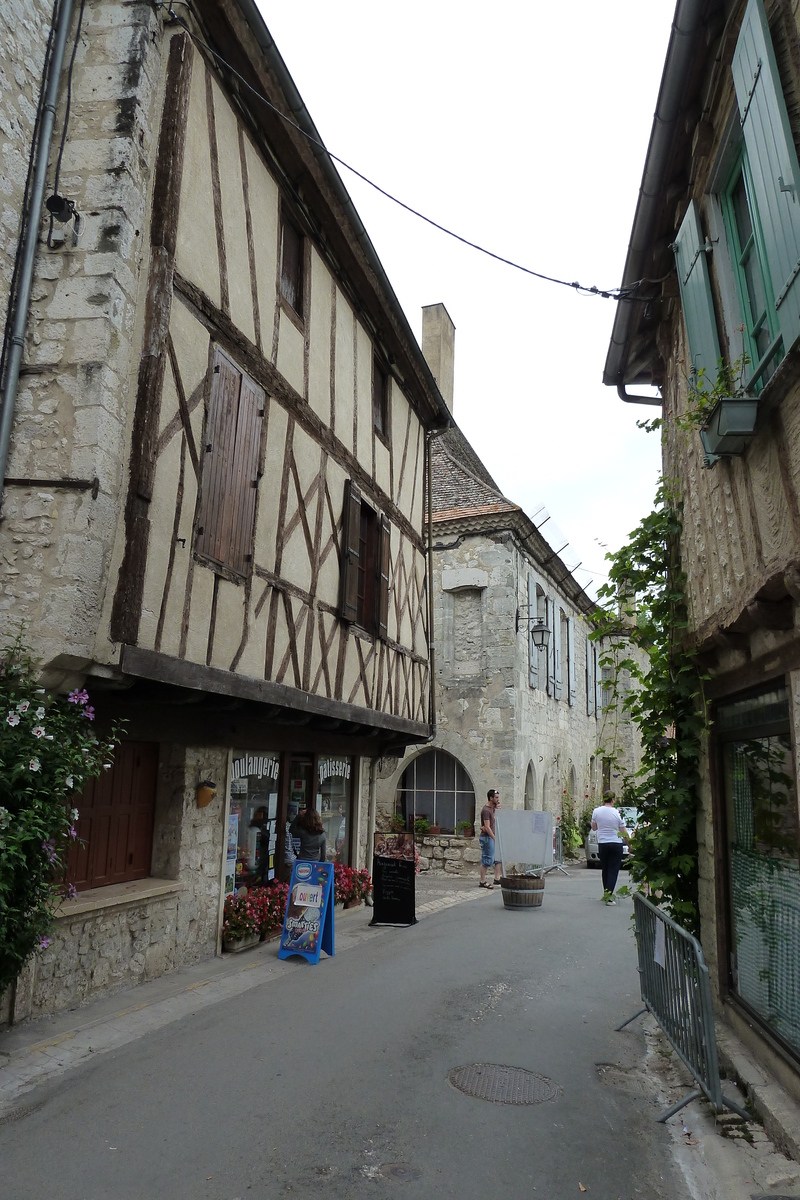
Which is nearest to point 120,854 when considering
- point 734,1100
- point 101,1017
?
point 101,1017

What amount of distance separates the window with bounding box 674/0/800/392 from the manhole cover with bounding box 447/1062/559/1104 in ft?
12.1

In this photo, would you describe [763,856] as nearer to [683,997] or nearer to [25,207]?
[683,997]

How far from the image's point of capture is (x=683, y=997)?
13.6 feet

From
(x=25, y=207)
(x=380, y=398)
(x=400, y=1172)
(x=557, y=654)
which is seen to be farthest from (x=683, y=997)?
(x=557, y=654)

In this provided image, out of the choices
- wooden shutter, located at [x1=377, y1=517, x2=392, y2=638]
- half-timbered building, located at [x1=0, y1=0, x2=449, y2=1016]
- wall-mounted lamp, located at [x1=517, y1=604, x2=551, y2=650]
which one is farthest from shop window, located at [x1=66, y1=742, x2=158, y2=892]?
wall-mounted lamp, located at [x1=517, y1=604, x2=551, y2=650]

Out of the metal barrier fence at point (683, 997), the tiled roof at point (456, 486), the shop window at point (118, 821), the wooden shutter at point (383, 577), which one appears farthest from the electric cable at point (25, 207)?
the tiled roof at point (456, 486)

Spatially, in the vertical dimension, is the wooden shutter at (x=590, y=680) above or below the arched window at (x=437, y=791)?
above

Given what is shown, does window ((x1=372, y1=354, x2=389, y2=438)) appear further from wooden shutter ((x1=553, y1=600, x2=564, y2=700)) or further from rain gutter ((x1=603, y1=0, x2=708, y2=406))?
wooden shutter ((x1=553, y1=600, x2=564, y2=700))

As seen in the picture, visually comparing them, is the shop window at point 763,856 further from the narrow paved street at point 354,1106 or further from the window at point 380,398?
the window at point 380,398

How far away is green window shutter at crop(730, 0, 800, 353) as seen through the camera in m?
3.26

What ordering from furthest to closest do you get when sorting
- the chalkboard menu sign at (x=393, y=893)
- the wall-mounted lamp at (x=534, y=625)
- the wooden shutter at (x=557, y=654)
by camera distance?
the wooden shutter at (x=557, y=654) < the wall-mounted lamp at (x=534, y=625) < the chalkboard menu sign at (x=393, y=893)

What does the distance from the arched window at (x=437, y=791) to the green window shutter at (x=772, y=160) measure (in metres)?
12.7

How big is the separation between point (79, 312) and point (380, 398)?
560 centimetres

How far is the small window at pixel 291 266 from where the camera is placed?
771 centimetres
